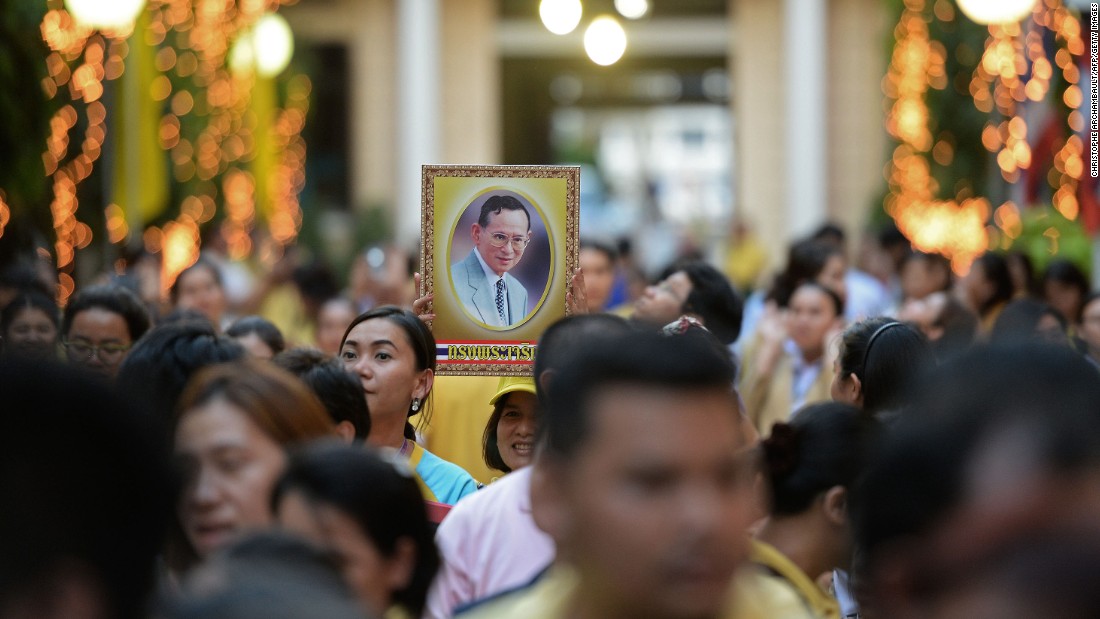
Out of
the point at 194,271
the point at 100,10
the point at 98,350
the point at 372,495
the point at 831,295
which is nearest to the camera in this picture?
the point at 372,495

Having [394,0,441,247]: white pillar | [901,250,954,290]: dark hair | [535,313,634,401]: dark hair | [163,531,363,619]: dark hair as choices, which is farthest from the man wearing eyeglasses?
[394,0,441,247]: white pillar

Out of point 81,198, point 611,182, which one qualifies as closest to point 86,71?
point 81,198

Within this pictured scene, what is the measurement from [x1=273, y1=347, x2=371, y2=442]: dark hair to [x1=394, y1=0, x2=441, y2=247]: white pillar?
22047mm

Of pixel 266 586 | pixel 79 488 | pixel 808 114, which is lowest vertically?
pixel 266 586

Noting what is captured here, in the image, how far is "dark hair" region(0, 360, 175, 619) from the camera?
2.38 meters

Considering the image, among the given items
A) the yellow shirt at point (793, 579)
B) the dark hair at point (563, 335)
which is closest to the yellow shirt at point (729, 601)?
the yellow shirt at point (793, 579)

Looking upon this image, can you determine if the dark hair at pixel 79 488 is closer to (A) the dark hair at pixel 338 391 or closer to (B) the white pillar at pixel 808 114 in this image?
(A) the dark hair at pixel 338 391

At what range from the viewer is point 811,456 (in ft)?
15.2

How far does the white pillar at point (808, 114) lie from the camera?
88.8 feet

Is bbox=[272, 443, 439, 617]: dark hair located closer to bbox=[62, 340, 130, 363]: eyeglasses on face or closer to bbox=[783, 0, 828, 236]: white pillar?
bbox=[62, 340, 130, 363]: eyeglasses on face

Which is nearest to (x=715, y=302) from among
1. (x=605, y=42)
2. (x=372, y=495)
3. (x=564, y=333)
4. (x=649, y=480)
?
(x=564, y=333)

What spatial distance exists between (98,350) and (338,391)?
2605 millimetres

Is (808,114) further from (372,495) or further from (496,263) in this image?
(372,495)

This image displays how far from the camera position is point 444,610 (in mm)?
4340
